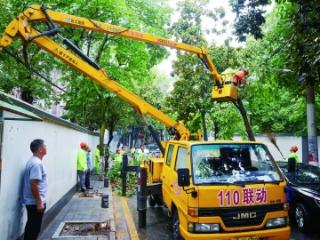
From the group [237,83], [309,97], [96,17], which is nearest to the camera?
[237,83]

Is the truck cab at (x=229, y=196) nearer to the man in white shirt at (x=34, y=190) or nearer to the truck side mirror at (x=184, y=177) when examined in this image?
the truck side mirror at (x=184, y=177)

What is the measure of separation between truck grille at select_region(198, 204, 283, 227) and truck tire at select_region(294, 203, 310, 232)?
2.86 meters

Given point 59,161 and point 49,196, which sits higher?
point 59,161

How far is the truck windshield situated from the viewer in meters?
6.33

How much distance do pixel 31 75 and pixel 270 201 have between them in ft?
48.9

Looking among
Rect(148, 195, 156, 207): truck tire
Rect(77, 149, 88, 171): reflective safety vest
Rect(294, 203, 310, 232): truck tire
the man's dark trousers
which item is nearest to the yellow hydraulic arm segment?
Rect(148, 195, 156, 207): truck tire

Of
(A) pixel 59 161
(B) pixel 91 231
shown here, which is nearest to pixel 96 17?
(A) pixel 59 161

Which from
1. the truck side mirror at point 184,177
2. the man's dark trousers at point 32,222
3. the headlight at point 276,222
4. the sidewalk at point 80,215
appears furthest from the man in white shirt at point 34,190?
the headlight at point 276,222

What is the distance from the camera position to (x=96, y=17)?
15398 millimetres

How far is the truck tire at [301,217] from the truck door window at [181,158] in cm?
328

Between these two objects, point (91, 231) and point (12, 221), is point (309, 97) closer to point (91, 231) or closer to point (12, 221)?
point (91, 231)

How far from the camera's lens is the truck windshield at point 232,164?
20.8 feet

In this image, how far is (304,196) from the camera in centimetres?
863

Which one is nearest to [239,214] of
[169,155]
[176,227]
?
[176,227]
